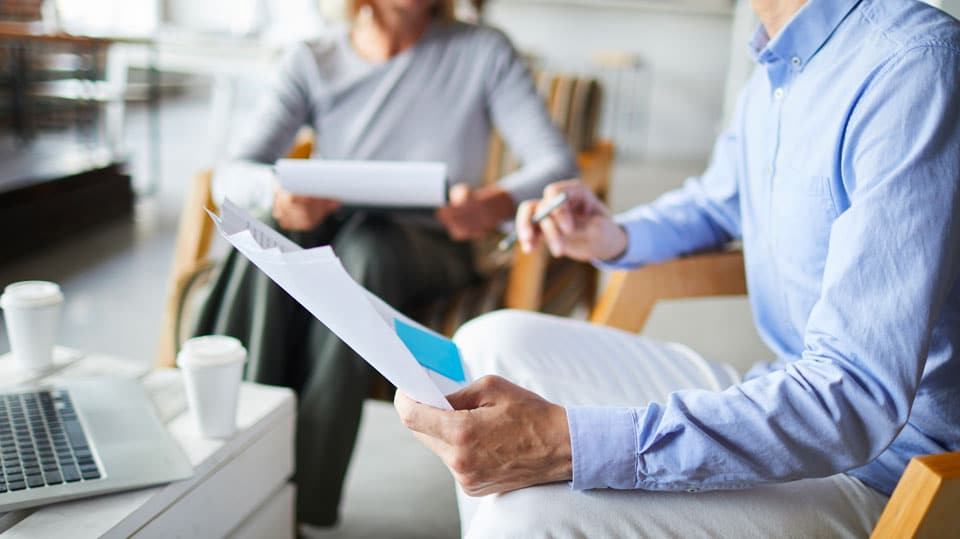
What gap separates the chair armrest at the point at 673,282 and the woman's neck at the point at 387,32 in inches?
29.1

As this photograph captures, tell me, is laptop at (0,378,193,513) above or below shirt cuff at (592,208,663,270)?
below

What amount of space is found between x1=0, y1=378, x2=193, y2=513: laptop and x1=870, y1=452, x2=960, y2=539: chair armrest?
641 mm

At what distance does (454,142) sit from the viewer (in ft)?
5.45

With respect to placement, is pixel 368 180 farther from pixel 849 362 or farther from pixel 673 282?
pixel 849 362

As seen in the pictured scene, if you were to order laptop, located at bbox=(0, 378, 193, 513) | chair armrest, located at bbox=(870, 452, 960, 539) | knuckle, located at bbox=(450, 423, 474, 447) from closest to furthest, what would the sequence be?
1. chair armrest, located at bbox=(870, 452, 960, 539)
2. knuckle, located at bbox=(450, 423, 474, 447)
3. laptop, located at bbox=(0, 378, 193, 513)

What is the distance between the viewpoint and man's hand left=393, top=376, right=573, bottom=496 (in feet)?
2.29

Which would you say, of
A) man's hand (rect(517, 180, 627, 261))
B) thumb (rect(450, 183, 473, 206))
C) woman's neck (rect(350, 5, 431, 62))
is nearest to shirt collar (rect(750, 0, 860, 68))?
man's hand (rect(517, 180, 627, 261))

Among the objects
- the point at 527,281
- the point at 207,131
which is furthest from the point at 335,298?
the point at 207,131

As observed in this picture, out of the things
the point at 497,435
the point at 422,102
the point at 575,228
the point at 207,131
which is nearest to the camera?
the point at 497,435

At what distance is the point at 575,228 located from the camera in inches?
45.9

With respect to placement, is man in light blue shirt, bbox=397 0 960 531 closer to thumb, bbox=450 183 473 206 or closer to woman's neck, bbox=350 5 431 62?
thumb, bbox=450 183 473 206

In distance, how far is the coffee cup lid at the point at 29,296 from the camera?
1021mm

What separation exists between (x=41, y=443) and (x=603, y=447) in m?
0.57

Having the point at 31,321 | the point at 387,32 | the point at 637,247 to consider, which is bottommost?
the point at 31,321
